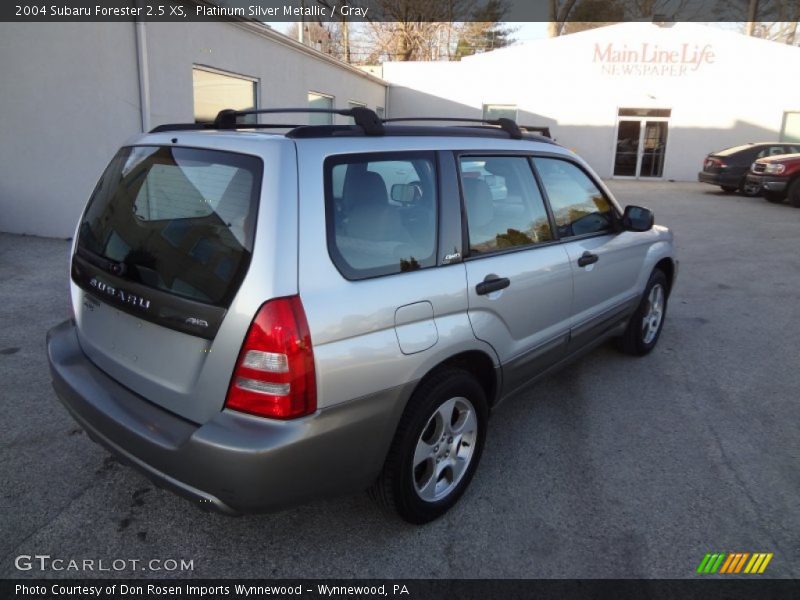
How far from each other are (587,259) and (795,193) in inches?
568

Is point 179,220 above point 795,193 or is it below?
above

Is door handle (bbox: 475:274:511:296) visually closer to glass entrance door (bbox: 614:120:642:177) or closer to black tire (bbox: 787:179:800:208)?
black tire (bbox: 787:179:800:208)

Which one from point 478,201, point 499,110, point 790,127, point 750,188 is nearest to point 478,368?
point 478,201

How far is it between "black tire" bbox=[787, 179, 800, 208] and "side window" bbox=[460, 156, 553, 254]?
48.2 feet

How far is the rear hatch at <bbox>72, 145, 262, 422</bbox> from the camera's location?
2.04 meters

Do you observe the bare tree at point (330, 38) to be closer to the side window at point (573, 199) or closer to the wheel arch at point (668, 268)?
the wheel arch at point (668, 268)

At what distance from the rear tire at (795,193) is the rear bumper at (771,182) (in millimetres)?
163

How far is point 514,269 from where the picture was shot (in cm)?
291

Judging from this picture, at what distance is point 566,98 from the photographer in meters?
22.0

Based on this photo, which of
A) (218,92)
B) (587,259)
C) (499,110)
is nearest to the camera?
(587,259)

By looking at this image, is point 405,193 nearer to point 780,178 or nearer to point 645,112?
point 780,178

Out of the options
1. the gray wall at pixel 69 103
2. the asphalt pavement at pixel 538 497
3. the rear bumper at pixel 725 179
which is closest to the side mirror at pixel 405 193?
the asphalt pavement at pixel 538 497

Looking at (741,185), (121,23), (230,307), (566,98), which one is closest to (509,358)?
(230,307)

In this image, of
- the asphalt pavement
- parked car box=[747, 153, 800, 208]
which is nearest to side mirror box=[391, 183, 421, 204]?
the asphalt pavement
